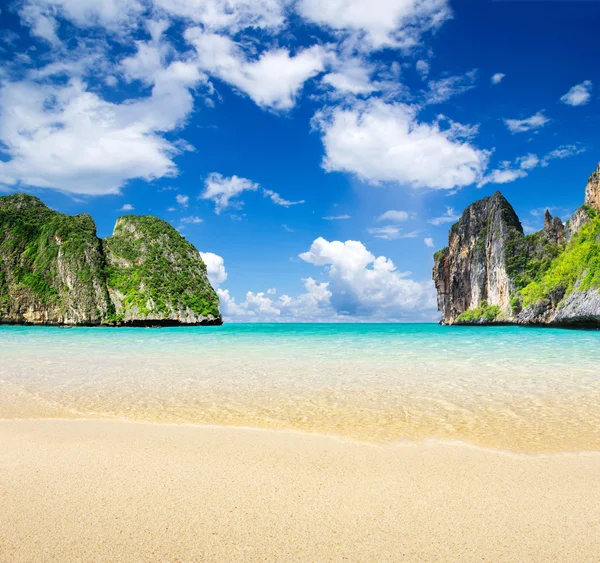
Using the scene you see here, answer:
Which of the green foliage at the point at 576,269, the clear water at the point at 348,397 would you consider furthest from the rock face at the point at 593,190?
the clear water at the point at 348,397

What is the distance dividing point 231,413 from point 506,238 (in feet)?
325

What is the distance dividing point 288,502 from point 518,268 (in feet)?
316

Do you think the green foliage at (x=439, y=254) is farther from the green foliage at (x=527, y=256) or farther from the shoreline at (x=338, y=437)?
the shoreline at (x=338, y=437)

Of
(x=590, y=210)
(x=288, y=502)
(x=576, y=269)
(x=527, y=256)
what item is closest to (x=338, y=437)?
(x=288, y=502)

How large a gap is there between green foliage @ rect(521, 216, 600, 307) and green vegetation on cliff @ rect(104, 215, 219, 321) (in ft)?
219

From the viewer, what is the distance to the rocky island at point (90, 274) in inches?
3243

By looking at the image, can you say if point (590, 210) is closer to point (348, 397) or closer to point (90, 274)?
point (348, 397)

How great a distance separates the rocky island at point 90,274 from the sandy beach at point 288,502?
274 ft

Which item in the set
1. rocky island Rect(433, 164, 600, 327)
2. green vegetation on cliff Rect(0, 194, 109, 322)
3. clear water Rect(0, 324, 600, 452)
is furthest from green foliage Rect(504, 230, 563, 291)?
green vegetation on cliff Rect(0, 194, 109, 322)

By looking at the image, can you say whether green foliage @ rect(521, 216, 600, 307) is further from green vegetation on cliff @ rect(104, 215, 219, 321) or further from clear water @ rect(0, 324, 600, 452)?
green vegetation on cliff @ rect(104, 215, 219, 321)

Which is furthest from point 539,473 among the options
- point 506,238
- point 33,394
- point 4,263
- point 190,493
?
point 4,263

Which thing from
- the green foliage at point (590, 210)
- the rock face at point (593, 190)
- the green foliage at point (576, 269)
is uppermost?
the rock face at point (593, 190)

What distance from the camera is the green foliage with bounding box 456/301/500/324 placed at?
94188 millimetres

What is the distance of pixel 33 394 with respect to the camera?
333 inches
